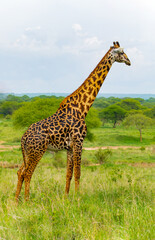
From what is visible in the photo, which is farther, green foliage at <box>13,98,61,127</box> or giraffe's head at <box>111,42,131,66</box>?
green foliage at <box>13,98,61,127</box>

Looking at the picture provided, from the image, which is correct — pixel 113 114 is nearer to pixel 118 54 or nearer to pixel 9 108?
pixel 9 108

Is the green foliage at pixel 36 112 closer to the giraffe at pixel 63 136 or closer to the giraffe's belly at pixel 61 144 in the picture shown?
the giraffe at pixel 63 136

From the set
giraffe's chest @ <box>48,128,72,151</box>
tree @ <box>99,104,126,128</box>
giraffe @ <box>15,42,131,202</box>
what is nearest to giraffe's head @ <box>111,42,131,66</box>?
giraffe @ <box>15,42,131,202</box>

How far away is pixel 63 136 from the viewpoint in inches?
217

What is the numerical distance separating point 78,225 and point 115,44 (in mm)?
4062

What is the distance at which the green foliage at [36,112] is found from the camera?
22975 mm

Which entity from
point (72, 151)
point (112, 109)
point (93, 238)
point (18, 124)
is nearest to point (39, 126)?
point (72, 151)

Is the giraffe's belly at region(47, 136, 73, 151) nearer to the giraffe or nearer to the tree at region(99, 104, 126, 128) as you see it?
the giraffe

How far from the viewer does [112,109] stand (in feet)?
172

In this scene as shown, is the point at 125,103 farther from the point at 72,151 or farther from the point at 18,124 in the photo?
the point at 72,151

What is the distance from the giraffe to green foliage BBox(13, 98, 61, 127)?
16817 mm

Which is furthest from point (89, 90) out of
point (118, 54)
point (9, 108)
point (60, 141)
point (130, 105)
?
point (130, 105)

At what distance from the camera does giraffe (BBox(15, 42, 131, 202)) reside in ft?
17.7

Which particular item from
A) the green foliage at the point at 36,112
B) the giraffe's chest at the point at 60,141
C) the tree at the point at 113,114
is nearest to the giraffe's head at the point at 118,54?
the giraffe's chest at the point at 60,141
